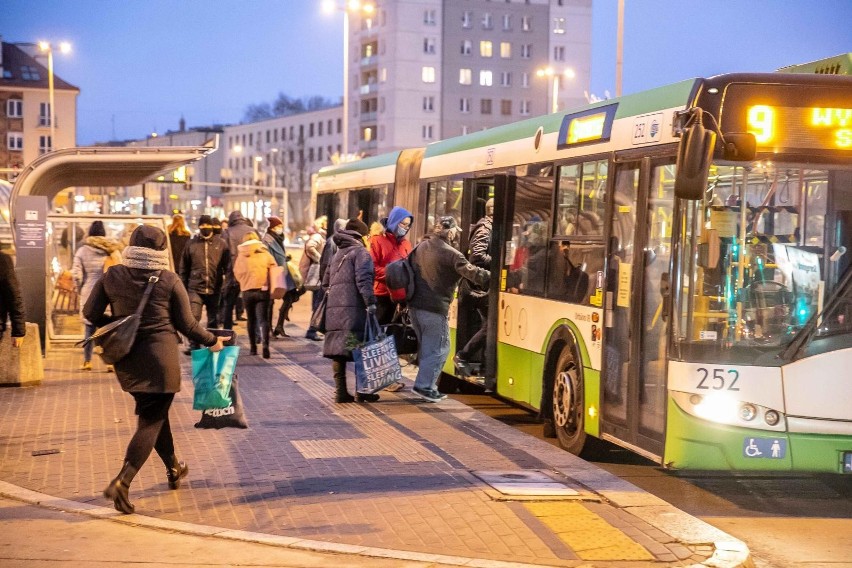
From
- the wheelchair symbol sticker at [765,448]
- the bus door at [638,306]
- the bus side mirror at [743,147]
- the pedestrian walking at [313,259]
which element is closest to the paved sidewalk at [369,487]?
the bus door at [638,306]

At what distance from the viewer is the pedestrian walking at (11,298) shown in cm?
1081

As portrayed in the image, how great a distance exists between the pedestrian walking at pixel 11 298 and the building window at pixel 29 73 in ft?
355

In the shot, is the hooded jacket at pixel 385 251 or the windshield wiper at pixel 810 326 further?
the hooded jacket at pixel 385 251

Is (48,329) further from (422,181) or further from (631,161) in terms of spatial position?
(631,161)

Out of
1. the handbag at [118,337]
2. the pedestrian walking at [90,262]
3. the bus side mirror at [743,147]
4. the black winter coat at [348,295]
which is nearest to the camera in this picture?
the handbag at [118,337]

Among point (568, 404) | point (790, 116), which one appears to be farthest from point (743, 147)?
point (568, 404)

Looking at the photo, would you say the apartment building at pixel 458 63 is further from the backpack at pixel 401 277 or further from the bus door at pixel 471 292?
the backpack at pixel 401 277

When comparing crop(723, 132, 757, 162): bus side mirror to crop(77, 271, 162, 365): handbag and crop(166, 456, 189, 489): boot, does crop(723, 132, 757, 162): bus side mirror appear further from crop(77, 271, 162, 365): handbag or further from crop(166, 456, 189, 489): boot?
crop(166, 456, 189, 489): boot

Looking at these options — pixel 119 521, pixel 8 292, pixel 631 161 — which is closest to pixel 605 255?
pixel 631 161

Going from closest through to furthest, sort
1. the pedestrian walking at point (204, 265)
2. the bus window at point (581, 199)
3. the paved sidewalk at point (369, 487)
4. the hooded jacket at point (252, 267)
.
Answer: the paved sidewalk at point (369, 487), the bus window at point (581, 199), the hooded jacket at point (252, 267), the pedestrian walking at point (204, 265)

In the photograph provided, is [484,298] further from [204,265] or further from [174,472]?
[174,472]

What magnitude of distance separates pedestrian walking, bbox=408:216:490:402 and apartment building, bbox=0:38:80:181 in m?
104

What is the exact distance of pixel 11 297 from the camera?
10977mm

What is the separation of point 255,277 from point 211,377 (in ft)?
26.7
